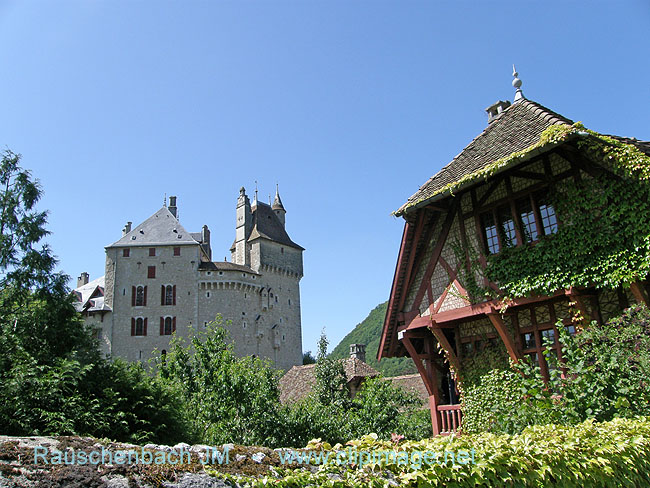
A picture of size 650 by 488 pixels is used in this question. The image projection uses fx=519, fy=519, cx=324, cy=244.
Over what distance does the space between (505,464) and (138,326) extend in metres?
45.7

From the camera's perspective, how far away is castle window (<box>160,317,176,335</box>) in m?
46.2

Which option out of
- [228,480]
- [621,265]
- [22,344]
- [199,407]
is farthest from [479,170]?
[22,344]

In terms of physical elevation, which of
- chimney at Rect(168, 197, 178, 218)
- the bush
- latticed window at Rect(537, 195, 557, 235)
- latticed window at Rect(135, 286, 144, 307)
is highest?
chimney at Rect(168, 197, 178, 218)

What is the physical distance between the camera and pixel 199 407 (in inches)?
661

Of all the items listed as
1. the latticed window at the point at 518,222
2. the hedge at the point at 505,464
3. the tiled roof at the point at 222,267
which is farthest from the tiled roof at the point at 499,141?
the tiled roof at the point at 222,267

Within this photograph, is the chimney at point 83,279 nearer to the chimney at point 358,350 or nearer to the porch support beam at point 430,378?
the chimney at point 358,350

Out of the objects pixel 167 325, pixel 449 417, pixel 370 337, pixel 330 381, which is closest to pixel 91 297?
pixel 167 325

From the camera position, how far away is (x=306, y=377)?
103ft

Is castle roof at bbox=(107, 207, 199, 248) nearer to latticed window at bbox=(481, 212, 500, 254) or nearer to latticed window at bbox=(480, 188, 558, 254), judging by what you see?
latticed window at bbox=(481, 212, 500, 254)

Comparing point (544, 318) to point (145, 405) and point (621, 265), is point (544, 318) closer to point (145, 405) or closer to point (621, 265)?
point (621, 265)

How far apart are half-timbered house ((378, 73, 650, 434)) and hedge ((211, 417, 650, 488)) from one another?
3.48m

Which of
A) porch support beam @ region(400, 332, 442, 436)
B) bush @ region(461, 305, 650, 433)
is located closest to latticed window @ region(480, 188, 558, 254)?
bush @ region(461, 305, 650, 433)

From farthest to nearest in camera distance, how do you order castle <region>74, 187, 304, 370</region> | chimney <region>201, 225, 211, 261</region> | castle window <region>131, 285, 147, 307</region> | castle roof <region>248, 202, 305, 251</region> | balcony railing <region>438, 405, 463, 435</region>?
chimney <region>201, 225, 211, 261</region>, castle roof <region>248, 202, 305, 251</region>, castle window <region>131, 285, 147, 307</region>, castle <region>74, 187, 304, 370</region>, balcony railing <region>438, 405, 463, 435</region>

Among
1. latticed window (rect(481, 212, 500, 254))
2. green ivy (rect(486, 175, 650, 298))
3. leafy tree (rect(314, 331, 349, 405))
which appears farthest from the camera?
leafy tree (rect(314, 331, 349, 405))
